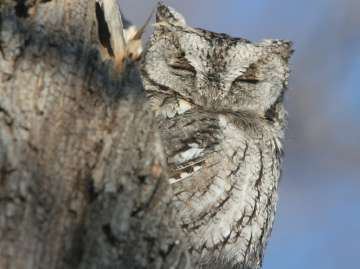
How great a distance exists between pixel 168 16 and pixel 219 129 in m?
1.10

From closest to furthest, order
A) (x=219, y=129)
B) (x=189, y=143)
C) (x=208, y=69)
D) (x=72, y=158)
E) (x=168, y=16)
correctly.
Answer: (x=72, y=158) < (x=189, y=143) < (x=219, y=129) < (x=208, y=69) < (x=168, y=16)

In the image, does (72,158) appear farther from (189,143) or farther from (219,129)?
(219,129)

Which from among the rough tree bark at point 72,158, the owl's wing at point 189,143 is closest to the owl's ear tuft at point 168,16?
the owl's wing at point 189,143

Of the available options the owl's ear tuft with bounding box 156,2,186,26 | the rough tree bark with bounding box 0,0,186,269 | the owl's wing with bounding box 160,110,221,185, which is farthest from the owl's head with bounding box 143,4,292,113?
the rough tree bark with bounding box 0,0,186,269

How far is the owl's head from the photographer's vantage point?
5234mm

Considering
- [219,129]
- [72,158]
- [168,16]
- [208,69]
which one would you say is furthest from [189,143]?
[72,158]

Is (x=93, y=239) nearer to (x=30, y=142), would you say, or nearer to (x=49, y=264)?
(x=49, y=264)

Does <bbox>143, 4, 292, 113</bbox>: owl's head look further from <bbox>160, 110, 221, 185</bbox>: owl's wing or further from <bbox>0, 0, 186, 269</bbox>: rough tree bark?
<bbox>0, 0, 186, 269</bbox>: rough tree bark

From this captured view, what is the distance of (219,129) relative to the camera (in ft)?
16.1

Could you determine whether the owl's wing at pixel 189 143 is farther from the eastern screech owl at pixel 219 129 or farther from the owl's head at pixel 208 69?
the owl's head at pixel 208 69

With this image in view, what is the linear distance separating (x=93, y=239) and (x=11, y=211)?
0.23 metres

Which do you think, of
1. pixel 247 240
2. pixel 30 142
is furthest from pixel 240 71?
pixel 30 142

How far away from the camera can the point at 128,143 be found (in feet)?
7.41

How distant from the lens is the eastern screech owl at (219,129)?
14.9 feet
